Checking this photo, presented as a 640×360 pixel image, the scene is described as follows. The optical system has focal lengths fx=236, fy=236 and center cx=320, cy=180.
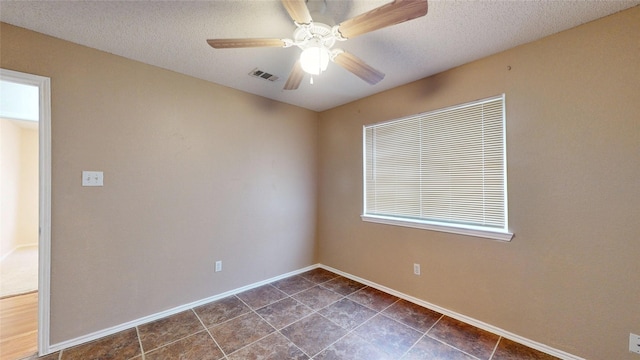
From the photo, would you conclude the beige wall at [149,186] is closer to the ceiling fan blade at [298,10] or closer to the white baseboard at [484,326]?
the white baseboard at [484,326]

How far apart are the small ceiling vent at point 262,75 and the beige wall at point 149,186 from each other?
0.50 meters

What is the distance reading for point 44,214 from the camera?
176 cm

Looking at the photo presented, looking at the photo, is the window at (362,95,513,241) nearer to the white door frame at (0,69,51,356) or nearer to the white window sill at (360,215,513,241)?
the white window sill at (360,215,513,241)

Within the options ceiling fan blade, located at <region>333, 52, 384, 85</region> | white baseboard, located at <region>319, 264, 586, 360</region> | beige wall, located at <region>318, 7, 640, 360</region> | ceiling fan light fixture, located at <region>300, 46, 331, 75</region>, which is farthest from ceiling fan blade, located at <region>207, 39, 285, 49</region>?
white baseboard, located at <region>319, 264, 586, 360</region>

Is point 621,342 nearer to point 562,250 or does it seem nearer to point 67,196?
point 562,250

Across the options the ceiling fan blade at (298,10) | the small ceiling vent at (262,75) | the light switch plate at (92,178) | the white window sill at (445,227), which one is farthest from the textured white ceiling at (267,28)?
the white window sill at (445,227)

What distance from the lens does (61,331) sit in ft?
6.00

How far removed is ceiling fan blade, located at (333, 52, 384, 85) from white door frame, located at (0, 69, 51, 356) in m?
2.20

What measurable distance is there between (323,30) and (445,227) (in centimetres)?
205

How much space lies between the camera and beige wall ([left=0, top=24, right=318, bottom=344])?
1851 mm

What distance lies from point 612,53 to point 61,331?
4.44 metres

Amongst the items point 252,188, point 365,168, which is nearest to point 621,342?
point 365,168

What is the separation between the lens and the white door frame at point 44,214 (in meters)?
1.75

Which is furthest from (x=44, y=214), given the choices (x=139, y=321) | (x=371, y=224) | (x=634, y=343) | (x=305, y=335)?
(x=634, y=343)
